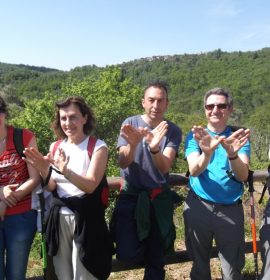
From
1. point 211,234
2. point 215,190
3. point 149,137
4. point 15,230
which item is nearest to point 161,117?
point 149,137

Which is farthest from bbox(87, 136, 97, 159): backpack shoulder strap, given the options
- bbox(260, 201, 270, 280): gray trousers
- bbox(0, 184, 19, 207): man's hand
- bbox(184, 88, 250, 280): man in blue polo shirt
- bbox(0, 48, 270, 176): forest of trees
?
bbox(0, 48, 270, 176): forest of trees

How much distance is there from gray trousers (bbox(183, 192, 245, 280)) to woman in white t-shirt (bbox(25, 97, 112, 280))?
73 cm

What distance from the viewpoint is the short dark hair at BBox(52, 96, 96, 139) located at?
287 centimetres

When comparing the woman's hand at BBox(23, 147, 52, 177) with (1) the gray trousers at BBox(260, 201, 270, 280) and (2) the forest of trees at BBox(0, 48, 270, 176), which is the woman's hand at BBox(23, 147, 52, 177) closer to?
(1) the gray trousers at BBox(260, 201, 270, 280)

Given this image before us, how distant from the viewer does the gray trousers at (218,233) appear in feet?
9.98

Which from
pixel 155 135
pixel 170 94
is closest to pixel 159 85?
pixel 155 135

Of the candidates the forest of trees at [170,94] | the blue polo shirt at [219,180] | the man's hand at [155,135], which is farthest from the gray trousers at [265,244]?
the forest of trees at [170,94]

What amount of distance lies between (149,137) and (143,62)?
107 metres

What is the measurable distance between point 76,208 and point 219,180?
1.12 meters

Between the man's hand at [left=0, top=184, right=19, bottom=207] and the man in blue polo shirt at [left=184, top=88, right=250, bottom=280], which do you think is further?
the man in blue polo shirt at [left=184, top=88, right=250, bottom=280]

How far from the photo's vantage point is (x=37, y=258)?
5.21 metres

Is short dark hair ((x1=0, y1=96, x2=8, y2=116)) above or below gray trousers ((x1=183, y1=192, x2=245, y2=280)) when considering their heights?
above

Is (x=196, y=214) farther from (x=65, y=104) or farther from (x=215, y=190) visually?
(x=65, y=104)

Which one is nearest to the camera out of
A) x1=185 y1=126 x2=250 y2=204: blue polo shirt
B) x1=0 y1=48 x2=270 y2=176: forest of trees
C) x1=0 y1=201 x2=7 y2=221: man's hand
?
x1=0 y1=201 x2=7 y2=221: man's hand
